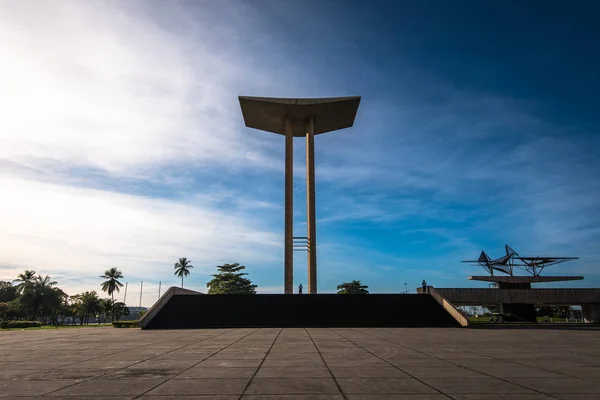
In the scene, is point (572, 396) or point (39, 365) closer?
point (572, 396)

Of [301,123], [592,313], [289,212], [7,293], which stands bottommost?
[592,313]

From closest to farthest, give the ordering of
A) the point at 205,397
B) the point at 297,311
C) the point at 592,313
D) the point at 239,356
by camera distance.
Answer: the point at 205,397, the point at 239,356, the point at 297,311, the point at 592,313

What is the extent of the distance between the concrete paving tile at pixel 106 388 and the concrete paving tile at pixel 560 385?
21.3 ft

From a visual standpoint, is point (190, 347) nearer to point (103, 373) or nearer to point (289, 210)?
point (103, 373)

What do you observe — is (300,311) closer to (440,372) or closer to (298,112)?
(440,372)

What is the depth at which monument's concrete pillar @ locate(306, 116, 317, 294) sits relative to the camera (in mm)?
39469

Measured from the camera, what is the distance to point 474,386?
21.6ft

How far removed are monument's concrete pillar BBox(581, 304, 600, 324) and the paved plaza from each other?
3395 centimetres

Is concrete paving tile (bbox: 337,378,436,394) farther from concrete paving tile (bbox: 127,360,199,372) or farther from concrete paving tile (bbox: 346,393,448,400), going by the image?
concrete paving tile (bbox: 127,360,199,372)

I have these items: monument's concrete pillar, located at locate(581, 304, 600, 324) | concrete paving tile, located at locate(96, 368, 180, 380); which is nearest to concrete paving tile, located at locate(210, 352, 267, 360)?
concrete paving tile, located at locate(96, 368, 180, 380)

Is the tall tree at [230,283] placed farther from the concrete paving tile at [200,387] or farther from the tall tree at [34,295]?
the concrete paving tile at [200,387]

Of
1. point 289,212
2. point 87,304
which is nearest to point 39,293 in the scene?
point 87,304

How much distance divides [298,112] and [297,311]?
23910 millimetres

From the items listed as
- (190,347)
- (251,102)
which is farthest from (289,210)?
(190,347)
